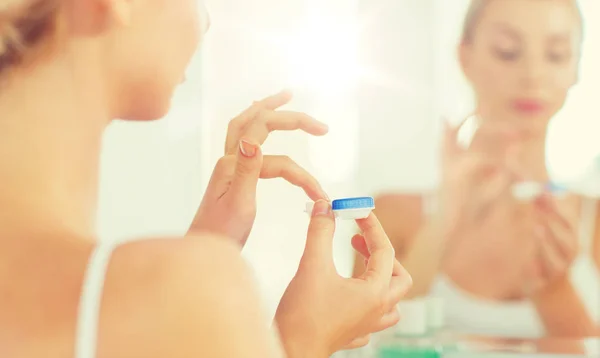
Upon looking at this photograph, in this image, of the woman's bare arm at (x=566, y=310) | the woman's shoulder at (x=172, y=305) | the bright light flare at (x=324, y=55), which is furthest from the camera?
the woman's bare arm at (x=566, y=310)

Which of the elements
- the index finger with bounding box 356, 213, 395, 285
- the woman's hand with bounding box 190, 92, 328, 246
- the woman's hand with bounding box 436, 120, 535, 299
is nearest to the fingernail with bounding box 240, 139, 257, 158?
the woman's hand with bounding box 190, 92, 328, 246

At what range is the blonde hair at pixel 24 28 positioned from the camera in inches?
14.1

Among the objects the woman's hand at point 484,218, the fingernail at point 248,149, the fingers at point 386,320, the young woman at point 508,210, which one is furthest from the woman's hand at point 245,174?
the woman's hand at point 484,218

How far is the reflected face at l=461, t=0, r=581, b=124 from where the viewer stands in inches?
38.6

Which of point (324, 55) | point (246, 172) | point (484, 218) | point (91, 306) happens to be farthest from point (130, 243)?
point (484, 218)

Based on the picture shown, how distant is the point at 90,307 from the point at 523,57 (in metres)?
0.93

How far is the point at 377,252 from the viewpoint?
43 cm

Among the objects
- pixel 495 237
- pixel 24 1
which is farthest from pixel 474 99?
pixel 24 1

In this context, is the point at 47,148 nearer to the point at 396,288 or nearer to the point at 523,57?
the point at 396,288

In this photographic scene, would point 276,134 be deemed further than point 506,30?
No

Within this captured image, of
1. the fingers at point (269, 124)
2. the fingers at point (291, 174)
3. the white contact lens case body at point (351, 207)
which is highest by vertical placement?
the fingers at point (269, 124)

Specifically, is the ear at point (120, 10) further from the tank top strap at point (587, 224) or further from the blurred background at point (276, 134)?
the tank top strap at point (587, 224)

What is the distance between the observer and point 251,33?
534 mm

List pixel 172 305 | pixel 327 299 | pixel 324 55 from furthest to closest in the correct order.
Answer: pixel 324 55 < pixel 327 299 < pixel 172 305
